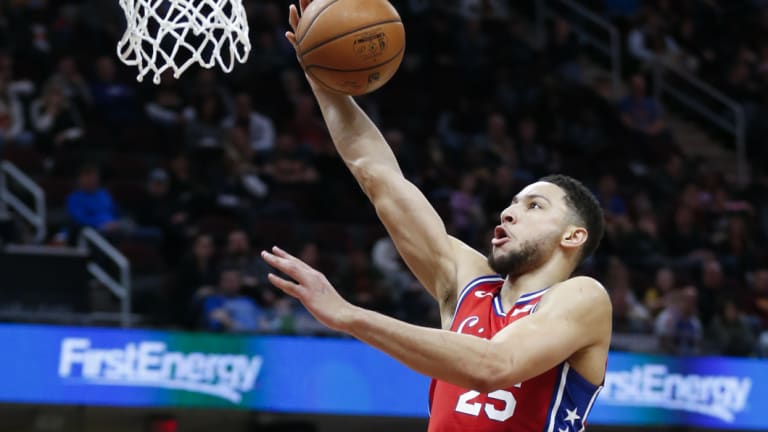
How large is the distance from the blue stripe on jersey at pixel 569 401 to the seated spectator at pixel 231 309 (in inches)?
202

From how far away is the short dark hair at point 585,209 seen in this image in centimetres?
362

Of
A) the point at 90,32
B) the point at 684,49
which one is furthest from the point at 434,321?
the point at 684,49

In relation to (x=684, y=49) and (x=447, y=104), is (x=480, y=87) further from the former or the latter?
(x=684, y=49)

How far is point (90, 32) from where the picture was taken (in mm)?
11148

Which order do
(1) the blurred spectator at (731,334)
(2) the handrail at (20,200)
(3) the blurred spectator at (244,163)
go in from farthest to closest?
(3) the blurred spectator at (244,163)
(1) the blurred spectator at (731,334)
(2) the handrail at (20,200)

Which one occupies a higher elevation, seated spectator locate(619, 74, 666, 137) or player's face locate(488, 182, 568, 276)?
player's face locate(488, 182, 568, 276)

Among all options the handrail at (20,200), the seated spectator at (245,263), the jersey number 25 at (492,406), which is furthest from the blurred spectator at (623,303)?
the jersey number 25 at (492,406)

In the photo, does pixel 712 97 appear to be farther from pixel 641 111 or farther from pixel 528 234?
pixel 528 234

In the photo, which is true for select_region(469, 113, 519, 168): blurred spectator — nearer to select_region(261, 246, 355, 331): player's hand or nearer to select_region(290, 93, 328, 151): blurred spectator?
select_region(290, 93, 328, 151): blurred spectator

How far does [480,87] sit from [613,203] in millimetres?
2154

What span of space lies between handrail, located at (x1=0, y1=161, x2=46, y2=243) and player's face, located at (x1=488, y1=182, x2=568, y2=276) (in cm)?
622

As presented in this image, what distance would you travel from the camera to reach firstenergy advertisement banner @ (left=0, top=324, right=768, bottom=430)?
7.57 meters

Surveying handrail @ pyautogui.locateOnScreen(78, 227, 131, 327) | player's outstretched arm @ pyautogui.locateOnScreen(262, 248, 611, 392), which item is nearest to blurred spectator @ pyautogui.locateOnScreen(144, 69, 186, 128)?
handrail @ pyautogui.locateOnScreen(78, 227, 131, 327)

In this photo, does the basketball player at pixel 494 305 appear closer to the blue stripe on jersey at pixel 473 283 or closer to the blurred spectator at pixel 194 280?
the blue stripe on jersey at pixel 473 283
